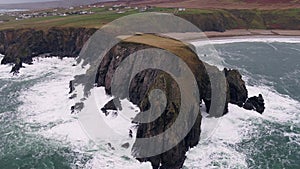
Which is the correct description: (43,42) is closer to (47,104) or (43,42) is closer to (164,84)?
(47,104)

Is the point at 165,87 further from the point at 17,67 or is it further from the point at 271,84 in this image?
the point at 17,67

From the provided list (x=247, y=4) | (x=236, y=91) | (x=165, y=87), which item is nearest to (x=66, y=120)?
(x=165, y=87)

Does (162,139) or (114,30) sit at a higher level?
(114,30)

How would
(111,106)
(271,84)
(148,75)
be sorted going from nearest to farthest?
(148,75) < (111,106) < (271,84)

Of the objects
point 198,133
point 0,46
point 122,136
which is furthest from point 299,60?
point 0,46

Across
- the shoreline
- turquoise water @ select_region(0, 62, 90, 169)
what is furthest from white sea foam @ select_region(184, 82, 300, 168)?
the shoreline

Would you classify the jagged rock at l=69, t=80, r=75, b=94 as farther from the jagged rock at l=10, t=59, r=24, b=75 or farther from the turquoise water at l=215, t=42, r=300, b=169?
the turquoise water at l=215, t=42, r=300, b=169

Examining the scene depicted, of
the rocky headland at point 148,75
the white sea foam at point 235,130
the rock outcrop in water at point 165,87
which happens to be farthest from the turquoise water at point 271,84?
the rock outcrop in water at point 165,87
